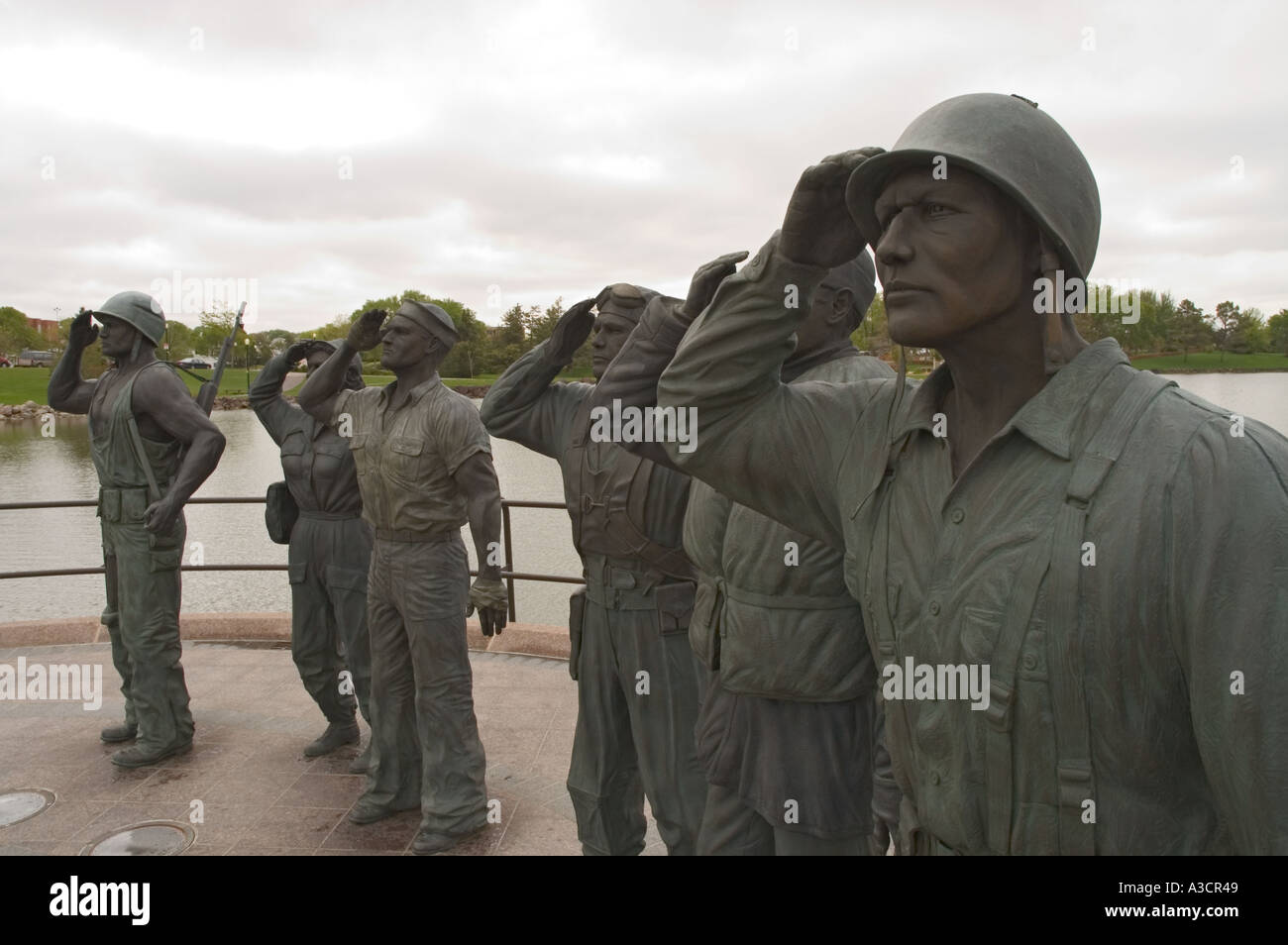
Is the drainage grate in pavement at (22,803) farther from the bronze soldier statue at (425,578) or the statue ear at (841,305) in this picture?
the statue ear at (841,305)

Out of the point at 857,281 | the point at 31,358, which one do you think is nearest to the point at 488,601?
the point at 857,281

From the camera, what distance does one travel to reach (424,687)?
452 cm

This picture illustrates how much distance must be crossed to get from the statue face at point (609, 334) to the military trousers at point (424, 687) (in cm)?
140

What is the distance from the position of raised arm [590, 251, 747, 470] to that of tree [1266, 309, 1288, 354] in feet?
15.2

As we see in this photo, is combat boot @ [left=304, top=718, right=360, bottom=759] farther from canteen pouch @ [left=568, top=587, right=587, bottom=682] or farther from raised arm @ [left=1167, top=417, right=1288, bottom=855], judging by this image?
raised arm @ [left=1167, top=417, right=1288, bottom=855]

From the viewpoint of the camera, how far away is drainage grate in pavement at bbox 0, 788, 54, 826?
4613mm

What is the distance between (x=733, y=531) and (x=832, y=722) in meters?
0.60

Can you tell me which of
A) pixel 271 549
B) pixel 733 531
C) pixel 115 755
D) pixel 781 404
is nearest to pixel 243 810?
pixel 115 755

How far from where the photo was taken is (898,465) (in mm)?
1732

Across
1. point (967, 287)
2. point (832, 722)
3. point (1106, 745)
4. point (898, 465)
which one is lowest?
point (832, 722)

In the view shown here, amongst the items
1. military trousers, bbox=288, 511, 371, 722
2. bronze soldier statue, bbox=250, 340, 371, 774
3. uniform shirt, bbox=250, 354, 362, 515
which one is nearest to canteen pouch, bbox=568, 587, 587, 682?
military trousers, bbox=288, 511, 371, 722

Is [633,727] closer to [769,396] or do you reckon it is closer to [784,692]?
[784,692]

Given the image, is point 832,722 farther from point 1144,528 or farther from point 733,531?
point 1144,528

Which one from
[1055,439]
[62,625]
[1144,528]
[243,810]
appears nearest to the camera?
[1144,528]
